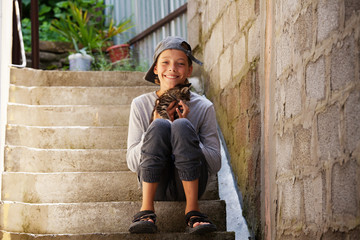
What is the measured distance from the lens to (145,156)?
236cm

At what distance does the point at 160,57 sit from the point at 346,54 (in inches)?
52.6

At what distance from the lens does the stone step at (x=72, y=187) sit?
2.91m

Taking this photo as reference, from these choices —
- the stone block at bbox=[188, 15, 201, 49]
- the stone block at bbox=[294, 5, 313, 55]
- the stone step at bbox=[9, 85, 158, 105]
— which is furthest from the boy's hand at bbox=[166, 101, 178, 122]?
the stone block at bbox=[188, 15, 201, 49]

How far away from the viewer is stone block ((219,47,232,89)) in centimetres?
326

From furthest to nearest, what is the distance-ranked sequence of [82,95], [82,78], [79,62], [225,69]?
[79,62] < [82,78] < [82,95] < [225,69]

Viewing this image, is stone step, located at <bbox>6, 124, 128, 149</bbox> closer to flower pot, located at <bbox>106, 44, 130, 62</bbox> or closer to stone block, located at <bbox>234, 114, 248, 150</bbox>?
stone block, located at <bbox>234, 114, 248, 150</bbox>

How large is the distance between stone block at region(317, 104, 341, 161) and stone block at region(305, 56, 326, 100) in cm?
7

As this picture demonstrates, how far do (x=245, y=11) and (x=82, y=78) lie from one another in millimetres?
1787

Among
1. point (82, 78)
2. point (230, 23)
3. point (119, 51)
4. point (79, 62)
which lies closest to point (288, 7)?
point (230, 23)

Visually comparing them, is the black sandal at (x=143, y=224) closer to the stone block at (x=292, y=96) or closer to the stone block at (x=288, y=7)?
the stone block at (x=292, y=96)

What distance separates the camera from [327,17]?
1.61 m

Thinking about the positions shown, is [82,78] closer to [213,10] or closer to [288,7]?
[213,10]

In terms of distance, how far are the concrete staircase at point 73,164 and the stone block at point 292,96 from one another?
2.31 feet

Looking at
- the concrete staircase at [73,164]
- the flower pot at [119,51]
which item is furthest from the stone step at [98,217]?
the flower pot at [119,51]
